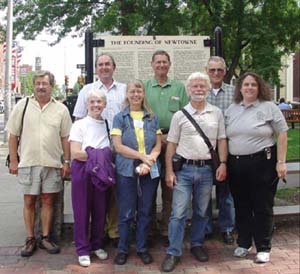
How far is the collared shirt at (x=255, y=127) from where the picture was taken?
448cm

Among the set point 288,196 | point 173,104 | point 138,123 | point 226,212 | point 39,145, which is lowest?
point 288,196

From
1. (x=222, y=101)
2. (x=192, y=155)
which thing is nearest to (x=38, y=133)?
(x=192, y=155)

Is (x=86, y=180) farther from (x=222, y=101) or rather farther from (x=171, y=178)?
(x=222, y=101)

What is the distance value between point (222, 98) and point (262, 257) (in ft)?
5.43

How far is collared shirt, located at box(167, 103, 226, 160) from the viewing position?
176 inches

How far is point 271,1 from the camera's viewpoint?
15711 mm

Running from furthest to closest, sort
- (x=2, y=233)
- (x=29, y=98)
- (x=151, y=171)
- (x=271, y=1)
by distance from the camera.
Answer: (x=271, y=1) < (x=2, y=233) < (x=29, y=98) < (x=151, y=171)

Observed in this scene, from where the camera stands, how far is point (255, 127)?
4461mm

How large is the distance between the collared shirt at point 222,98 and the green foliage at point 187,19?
918cm

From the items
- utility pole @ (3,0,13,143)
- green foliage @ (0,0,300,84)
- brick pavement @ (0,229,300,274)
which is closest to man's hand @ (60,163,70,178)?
brick pavement @ (0,229,300,274)

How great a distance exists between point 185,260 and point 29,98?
87.9 inches

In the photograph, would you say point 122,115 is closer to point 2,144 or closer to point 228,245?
point 228,245

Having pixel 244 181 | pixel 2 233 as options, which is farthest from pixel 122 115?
pixel 2 233

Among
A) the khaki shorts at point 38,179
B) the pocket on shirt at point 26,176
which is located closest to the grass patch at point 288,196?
the khaki shorts at point 38,179
